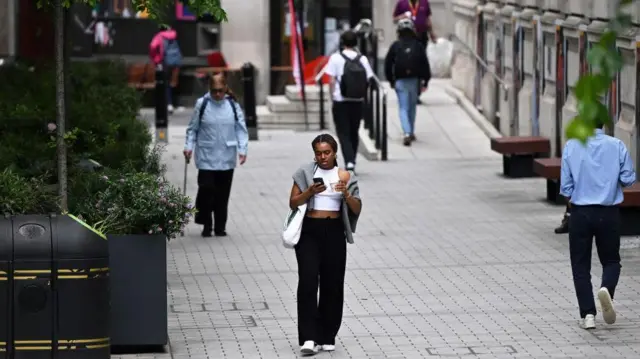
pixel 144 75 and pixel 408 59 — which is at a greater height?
pixel 408 59

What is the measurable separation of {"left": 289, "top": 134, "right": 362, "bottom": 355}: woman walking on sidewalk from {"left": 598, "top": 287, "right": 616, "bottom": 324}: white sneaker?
1.85 metres

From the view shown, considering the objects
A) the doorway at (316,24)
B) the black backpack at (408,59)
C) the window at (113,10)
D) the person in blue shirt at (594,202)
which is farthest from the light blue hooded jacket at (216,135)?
the window at (113,10)

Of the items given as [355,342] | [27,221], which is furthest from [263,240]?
[27,221]

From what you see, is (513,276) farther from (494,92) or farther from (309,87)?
(309,87)

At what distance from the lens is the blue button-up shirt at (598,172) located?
10.3m

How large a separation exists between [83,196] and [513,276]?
14.1 ft

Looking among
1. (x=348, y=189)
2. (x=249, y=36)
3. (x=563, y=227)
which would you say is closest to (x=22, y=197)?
(x=348, y=189)

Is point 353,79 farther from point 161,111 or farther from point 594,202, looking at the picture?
point 594,202

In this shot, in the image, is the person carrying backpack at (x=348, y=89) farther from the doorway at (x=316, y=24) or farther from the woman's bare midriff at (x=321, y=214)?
the doorway at (x=316, y=24)

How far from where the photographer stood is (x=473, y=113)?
83.8 feet

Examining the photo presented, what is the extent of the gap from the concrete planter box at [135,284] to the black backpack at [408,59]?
13929mm

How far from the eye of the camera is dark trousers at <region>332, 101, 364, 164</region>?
19.9 m

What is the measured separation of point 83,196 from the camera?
10109 mm

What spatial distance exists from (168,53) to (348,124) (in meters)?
11.8
